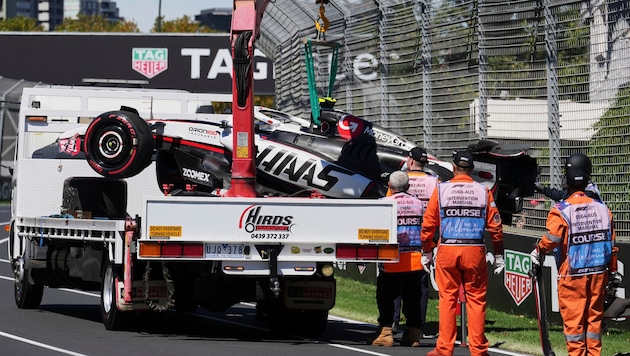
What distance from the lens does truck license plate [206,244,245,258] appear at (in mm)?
12422

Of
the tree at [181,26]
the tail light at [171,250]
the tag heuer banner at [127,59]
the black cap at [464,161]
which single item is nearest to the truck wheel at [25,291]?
the tail light at [171,250]

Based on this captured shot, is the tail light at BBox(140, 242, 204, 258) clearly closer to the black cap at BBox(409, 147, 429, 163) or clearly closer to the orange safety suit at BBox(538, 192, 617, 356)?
the black cap at BBox(409, 147, 429, 163)

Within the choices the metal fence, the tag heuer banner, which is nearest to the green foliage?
the metal fence

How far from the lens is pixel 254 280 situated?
1308 cm

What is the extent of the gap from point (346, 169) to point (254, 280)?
1976 mm

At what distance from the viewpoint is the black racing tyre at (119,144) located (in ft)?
45.3

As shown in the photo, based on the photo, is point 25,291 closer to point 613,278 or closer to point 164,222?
point 164,222

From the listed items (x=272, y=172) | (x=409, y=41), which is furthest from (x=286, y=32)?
(x=272, y=172)

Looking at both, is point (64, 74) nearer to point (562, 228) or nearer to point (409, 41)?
point (409, 41)

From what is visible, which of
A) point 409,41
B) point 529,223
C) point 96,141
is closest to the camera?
point 96,141

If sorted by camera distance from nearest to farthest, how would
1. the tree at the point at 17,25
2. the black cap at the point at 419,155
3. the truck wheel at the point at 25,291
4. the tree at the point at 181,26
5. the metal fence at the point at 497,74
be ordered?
the black cap at the point at 419,155 → the metal fence at the point at 497,74 → the truck wheel at the point at 25,291 → the tree at the point at 181,26 → the tree at the point at 17,25

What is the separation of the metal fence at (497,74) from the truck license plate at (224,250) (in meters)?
4.34

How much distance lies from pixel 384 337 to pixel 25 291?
4834mm

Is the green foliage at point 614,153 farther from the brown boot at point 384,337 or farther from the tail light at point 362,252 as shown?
the tail light at point 362,252
